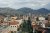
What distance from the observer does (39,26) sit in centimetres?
234

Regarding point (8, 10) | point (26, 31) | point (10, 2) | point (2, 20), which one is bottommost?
point (26, 31)

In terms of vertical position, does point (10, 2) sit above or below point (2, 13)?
above

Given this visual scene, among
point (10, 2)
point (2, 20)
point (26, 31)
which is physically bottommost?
point (26, 31)

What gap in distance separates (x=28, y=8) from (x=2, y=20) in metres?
0.57

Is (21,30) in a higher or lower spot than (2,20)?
lower

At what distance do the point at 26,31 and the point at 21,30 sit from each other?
101mm

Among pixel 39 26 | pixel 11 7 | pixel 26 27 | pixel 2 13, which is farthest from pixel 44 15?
pixel 2 13

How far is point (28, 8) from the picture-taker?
238 centimetres

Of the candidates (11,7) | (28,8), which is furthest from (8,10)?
(28,8)

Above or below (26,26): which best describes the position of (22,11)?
above

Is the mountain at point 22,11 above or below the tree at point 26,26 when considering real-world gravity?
above

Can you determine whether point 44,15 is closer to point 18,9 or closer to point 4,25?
point 18,9

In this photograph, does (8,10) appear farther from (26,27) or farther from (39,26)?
(39,26)

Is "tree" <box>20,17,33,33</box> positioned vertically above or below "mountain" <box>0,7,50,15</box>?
below
